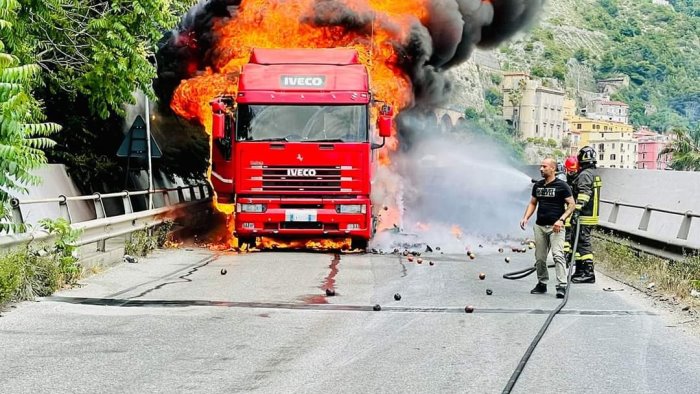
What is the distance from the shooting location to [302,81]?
49.5ft

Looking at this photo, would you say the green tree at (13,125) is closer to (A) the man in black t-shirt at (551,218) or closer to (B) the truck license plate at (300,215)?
(A) the man in black t-shirt at (551,218)

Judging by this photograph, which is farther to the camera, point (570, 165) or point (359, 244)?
point (359, 244)

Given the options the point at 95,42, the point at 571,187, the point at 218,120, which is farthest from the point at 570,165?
the point at 95,42

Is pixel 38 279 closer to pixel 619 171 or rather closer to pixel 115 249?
pixel 115 249

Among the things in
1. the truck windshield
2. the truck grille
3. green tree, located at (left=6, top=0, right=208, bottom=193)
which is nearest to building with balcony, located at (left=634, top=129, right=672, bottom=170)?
the truck windshield

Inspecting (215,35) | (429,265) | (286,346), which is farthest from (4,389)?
(215,35)

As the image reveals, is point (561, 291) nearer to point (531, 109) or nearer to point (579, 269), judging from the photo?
point (579, 269)

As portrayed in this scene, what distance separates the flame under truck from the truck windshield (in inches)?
0.7

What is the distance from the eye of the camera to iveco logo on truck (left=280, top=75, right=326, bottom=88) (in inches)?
593

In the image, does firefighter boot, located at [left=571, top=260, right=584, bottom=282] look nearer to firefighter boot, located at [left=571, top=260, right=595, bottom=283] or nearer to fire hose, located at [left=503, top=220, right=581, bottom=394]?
firefighter boot, located at [left=571, top=260, right=595, bottom=283]

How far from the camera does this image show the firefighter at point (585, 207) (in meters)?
11.7

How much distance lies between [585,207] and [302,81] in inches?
226

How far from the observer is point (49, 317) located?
8.12 m

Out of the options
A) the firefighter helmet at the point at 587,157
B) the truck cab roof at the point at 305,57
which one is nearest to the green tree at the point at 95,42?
the truck cab roof at the point at 305,57
